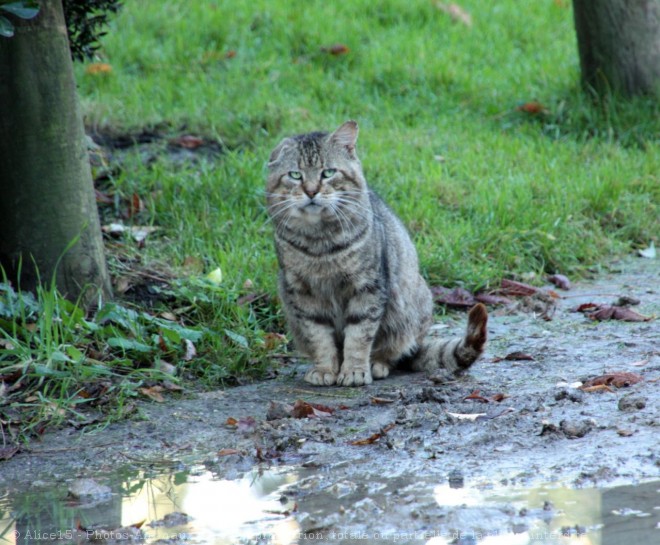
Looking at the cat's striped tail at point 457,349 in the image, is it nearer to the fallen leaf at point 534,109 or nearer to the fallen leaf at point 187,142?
the fallen leaf at point 187,142

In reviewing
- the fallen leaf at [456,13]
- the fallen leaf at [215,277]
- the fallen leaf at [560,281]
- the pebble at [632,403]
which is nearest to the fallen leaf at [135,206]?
the fallen leaf at [215,277]

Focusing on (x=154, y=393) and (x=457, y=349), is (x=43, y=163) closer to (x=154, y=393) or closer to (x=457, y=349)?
(x=154, y=393)

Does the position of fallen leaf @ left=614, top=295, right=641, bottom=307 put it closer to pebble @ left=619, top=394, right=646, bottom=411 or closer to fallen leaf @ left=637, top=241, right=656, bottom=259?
fallen leaf @ left=637, top=241, right=656, bottom=259

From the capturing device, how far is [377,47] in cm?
948

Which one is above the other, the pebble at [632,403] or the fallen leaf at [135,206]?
the fallen leaf at [135,206]

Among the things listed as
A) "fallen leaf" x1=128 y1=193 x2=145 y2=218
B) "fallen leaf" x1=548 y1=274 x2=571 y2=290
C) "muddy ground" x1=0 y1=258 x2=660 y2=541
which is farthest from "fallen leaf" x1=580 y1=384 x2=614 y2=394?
"fallen leaf" x1=128 y1=193 x2=145 y2=218

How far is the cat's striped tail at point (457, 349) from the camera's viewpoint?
430 centimetres

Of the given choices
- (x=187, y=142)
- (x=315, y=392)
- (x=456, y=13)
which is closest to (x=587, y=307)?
(x=315, y=392)

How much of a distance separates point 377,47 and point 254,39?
4.11ft

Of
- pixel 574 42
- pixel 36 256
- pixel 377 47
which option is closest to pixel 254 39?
pixel 377 47

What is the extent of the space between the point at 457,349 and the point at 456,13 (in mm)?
6694

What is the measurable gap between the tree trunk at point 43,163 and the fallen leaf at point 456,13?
6.45 metres

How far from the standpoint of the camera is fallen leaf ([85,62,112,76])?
8.58 m

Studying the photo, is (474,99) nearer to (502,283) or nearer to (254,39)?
(254,39)
